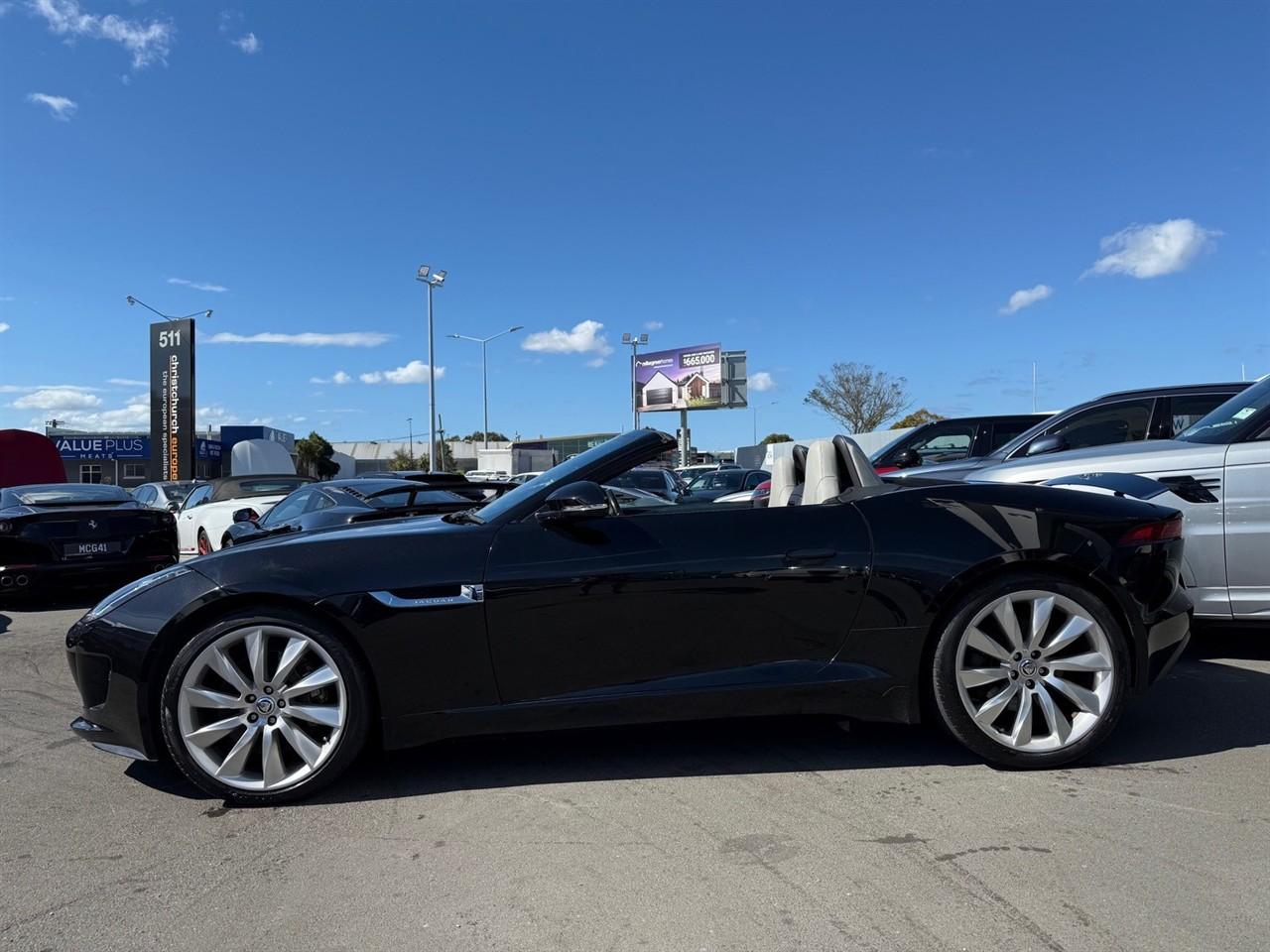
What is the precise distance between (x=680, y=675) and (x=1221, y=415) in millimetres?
4051

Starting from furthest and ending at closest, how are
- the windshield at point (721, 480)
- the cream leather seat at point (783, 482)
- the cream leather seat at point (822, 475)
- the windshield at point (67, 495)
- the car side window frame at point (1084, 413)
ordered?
the windshield at point (721, 480)
the windshield at point (67, 495)
the car side window frame at point (1084, 413)
the cream leather seat at point (783, 482)
the cream leather seat at point (822, 475)

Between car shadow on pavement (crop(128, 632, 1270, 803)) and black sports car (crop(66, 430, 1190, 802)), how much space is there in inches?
11.6

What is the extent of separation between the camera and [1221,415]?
17.7 ft

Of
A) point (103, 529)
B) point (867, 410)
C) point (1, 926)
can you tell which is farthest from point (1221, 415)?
point (867, 410)

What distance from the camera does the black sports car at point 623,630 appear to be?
132 inches

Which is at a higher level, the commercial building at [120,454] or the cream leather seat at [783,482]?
the commercial building at [120,454]

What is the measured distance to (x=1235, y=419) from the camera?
17.0ft

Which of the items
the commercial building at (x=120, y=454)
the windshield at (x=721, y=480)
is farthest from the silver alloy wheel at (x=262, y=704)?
the commercial building at (x=120, y=454)

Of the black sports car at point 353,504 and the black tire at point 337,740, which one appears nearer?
the black tire at point 337,740

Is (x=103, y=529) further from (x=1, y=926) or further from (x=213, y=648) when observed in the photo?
(x=1, y=926)

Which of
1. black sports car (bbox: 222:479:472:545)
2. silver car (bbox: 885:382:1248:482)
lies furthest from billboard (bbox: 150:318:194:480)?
silver car (bbox: 885:382:1248:482)

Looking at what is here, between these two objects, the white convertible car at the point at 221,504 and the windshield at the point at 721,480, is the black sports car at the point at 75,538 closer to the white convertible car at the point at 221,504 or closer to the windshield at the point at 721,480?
the white convertible car at the point at 221,504

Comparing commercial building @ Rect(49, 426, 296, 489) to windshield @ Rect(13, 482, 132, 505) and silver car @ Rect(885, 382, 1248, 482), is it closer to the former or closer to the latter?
windshield @ Rect(13, 482, 132, 505)

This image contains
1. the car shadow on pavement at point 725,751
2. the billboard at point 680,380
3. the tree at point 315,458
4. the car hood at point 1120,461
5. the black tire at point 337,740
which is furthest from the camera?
the tree at point 315,458
